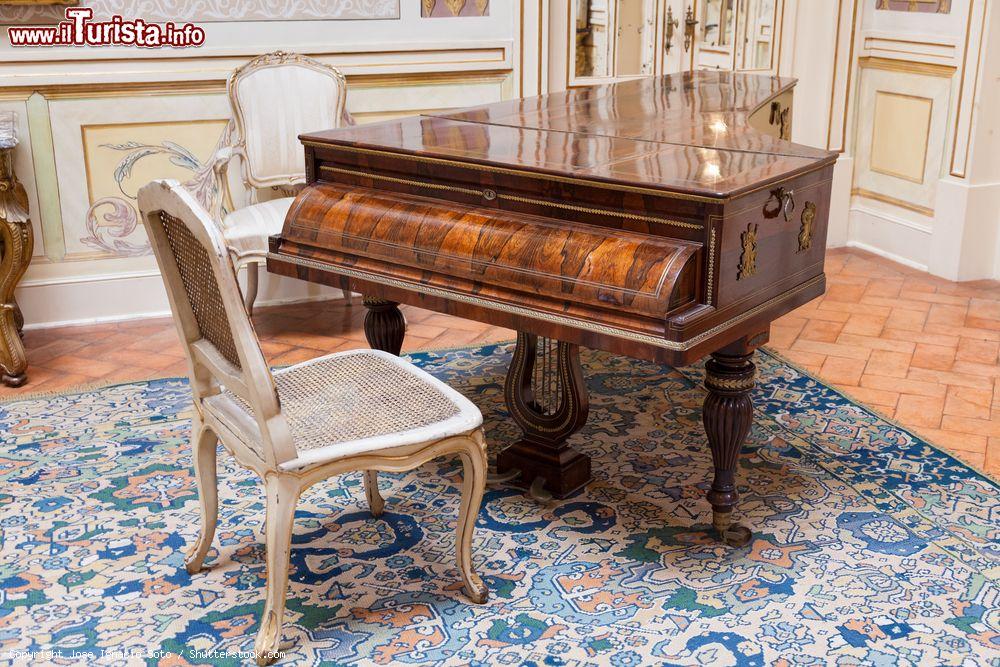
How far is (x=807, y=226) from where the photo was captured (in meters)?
2.73

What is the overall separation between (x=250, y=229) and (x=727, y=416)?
2.26 m

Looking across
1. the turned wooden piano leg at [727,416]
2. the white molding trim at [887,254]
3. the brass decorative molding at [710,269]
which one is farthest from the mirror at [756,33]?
the brass decorative molding at [710,269]

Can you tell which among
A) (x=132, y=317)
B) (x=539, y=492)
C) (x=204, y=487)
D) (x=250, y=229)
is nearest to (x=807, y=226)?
(x=539, y=492)

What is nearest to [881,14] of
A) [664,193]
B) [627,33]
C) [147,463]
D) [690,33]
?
[690,33]

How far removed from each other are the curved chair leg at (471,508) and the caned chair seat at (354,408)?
77mm

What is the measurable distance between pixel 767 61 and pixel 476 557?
157 inches

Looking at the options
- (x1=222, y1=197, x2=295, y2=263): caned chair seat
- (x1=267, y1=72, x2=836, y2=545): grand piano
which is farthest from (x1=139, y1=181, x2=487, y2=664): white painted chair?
(x1=222, y1=197, x2=295, y2=263): caned chair seat

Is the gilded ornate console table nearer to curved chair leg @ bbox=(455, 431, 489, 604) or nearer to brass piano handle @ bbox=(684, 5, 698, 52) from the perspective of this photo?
curved chair leg @ bbox=(455, 431, 489, 604)

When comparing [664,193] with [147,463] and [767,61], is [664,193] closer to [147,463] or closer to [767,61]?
[147,463]

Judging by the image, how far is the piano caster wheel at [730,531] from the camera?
282cm

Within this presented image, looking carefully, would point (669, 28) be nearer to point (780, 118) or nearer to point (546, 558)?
point (780, 118)

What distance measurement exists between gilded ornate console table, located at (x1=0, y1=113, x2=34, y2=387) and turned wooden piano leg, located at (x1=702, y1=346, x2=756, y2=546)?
8.72 feet

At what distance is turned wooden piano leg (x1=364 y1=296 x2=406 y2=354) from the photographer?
129 inches

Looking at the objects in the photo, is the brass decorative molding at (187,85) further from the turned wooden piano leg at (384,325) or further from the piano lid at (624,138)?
the turned wooden piano leg at (384,325)
